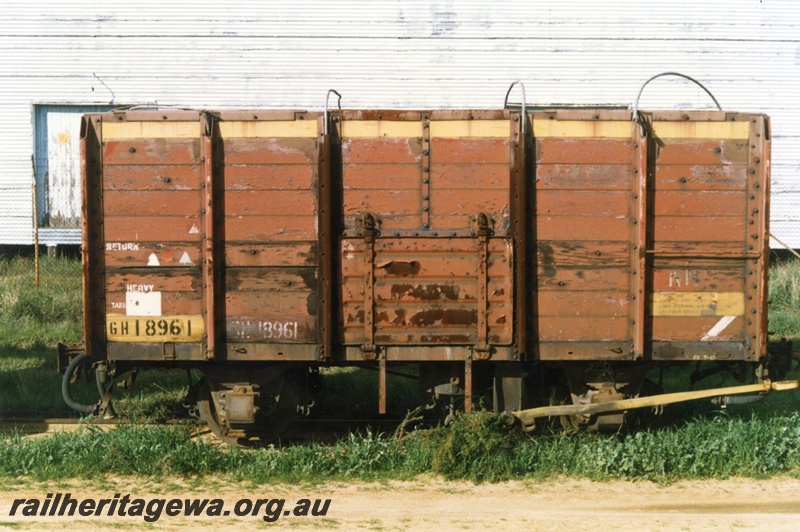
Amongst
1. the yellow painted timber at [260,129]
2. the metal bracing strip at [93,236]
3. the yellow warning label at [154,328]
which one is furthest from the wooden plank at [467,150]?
the metal bracing strip at [93,236]

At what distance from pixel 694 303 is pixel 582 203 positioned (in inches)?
50.2

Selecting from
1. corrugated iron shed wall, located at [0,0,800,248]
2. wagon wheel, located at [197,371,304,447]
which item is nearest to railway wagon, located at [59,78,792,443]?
wagon wheel, located at [197,371,304,447]

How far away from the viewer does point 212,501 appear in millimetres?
6133

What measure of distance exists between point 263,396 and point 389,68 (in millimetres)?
9420

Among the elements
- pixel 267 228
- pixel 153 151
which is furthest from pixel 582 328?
pixel 153 151

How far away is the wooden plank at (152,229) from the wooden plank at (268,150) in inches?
23.9

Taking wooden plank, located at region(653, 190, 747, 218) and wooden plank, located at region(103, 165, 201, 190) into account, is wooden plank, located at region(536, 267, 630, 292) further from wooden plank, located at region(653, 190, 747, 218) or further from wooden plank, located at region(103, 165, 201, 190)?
wooden plank, located at region(103, 165, 201, 190)

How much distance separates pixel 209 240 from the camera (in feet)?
22.2

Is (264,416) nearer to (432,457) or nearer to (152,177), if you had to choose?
(432,457)

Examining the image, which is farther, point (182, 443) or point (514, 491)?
point (182, 443)

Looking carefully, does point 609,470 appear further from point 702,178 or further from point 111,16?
point 111,16

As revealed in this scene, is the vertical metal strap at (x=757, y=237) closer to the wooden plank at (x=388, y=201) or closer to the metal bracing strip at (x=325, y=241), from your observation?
the wooden plank at (x=388, y=201)

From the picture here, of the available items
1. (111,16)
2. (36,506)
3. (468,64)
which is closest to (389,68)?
(468,64)

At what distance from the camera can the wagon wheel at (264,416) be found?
7258 millimetres
